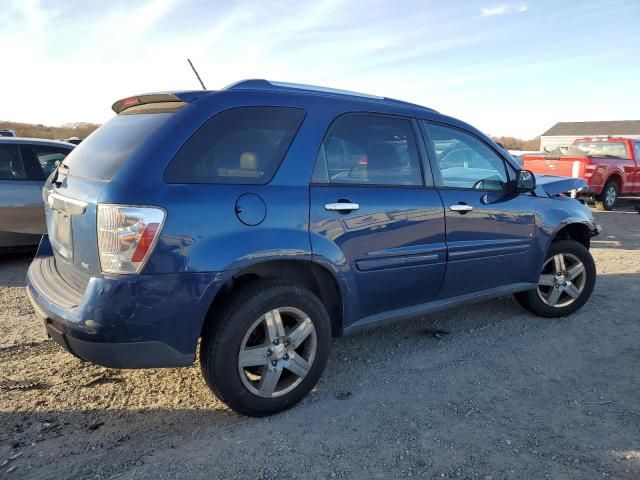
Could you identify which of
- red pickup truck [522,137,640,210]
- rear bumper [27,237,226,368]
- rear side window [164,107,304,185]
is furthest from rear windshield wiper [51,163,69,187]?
red pickup truck [522,137,640,210]

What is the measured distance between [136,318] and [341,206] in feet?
4.29

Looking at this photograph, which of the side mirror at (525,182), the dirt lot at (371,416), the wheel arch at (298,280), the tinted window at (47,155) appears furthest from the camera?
the tinted window at (47,155)

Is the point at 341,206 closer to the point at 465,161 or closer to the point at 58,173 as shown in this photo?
the point at 465,161

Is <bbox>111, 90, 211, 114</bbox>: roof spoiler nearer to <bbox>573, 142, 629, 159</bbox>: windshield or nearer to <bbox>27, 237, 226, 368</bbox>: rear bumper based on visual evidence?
<bbox>27, 237, 226, 368</bbox>: rear bumper

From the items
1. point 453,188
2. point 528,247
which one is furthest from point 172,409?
point 528,247

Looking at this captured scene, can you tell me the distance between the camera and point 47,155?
6.33 m

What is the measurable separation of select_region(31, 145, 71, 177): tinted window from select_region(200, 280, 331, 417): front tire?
4637 millimetres

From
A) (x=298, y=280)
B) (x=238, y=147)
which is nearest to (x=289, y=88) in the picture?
(x=238, y=147)

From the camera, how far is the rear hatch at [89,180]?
8.33ft

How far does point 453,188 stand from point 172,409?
2425mm

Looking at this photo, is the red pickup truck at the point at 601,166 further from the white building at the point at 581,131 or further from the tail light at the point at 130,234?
the white building at the point at 581,131

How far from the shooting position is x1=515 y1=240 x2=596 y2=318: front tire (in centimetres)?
457

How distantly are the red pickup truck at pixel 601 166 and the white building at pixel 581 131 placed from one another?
137ft

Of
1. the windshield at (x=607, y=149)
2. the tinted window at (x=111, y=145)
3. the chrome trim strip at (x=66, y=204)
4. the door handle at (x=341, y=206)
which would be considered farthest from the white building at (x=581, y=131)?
the chrome trim strip at (x=66, y=204)
